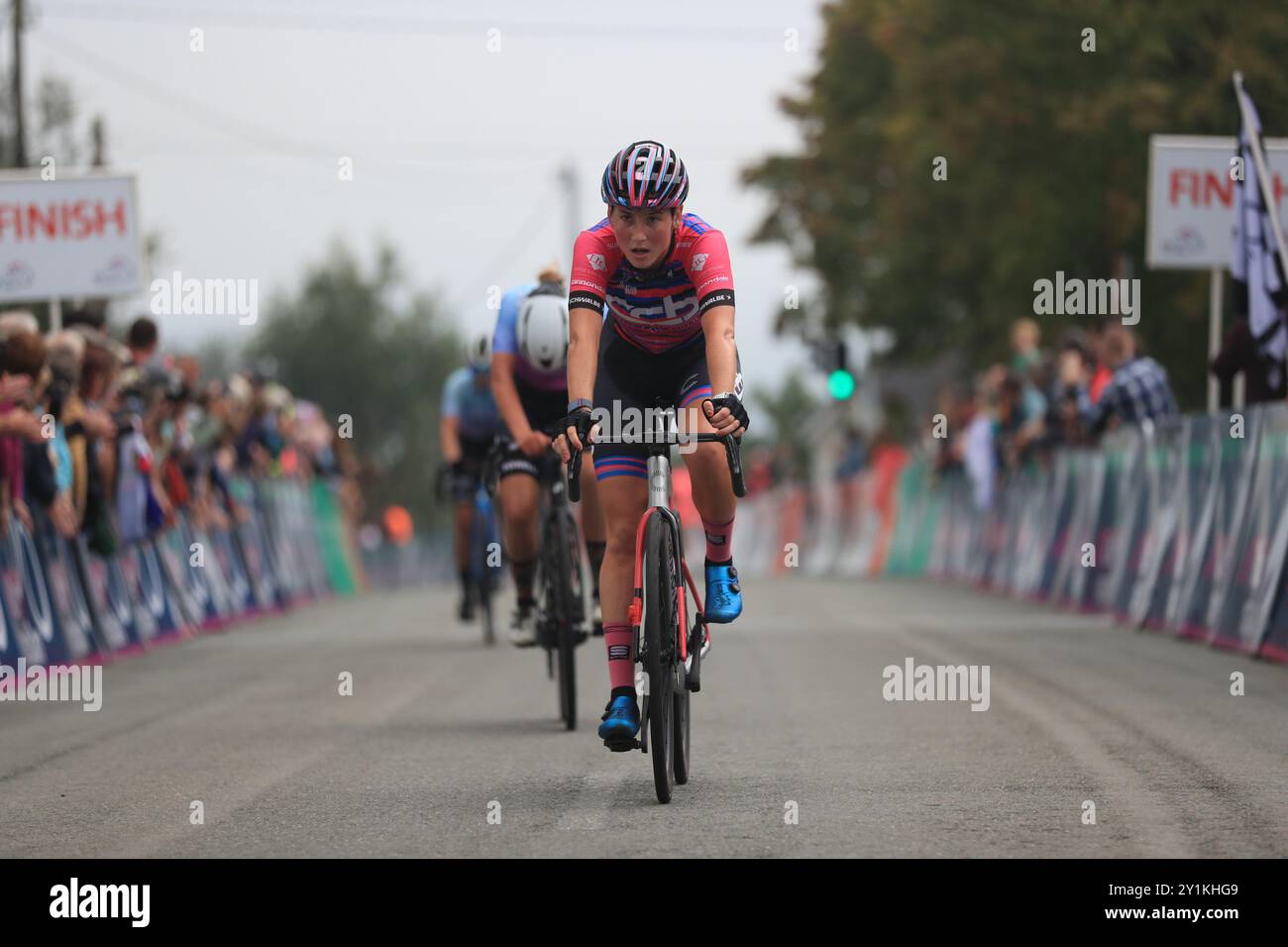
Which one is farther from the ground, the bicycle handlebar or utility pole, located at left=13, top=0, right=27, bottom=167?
utility pole, located at left=13, top=0, right=27, bottom=167

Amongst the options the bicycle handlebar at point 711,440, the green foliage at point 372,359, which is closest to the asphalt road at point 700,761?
the bicycle handlebar at point 711,440

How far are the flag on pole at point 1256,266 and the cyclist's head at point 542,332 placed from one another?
6238 mm

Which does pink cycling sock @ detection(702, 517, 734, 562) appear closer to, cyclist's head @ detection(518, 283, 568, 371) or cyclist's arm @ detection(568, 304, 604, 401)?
cyclist's arm @ detection(568, 304, 604, 401)

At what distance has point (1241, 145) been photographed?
16328 millimetres

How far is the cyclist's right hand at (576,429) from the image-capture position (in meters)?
8.03

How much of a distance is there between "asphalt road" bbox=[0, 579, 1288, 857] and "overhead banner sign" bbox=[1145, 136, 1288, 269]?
4971mm

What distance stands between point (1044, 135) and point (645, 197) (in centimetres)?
2288

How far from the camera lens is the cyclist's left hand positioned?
788 cm

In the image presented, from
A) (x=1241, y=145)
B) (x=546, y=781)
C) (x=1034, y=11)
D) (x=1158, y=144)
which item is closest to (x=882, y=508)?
(x=1034, y=11)

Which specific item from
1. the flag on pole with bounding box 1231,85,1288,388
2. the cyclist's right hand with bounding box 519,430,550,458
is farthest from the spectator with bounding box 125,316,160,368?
the flag on pole with bounding box 1231,85,1288,388

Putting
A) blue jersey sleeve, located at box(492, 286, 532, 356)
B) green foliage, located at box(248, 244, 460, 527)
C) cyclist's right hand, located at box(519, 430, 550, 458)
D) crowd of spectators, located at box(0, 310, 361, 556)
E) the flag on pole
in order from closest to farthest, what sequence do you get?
cyclist's right hand, located at box(519, 430, 550, 458), blue jersey sleeve, located at box(492, 286, 532, 356), crowd of spectators, located at box(0, 310, 361, 556), the flag on pole, green foliage, located at box(248, 244, 460, 527)
